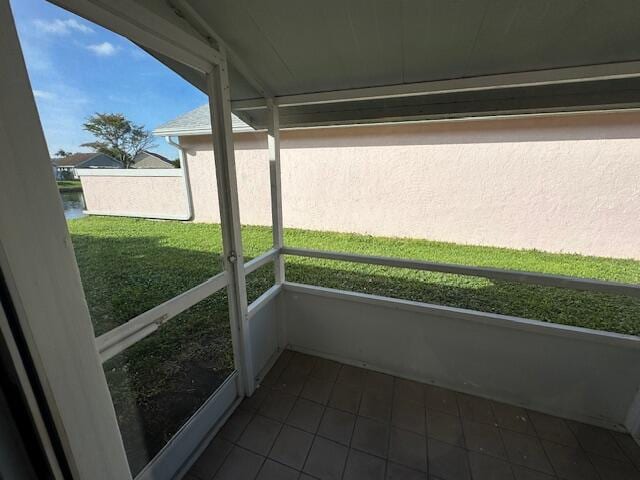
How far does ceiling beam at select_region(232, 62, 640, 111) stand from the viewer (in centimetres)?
136

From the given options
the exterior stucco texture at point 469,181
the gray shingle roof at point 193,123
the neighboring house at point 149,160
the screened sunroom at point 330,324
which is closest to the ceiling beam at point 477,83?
the screened sunroom at point 330,324

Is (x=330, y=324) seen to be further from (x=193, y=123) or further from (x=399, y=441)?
(x=193, y=123)

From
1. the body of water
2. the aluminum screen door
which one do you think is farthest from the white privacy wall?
the aluminum screen door

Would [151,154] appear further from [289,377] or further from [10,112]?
[289,377]

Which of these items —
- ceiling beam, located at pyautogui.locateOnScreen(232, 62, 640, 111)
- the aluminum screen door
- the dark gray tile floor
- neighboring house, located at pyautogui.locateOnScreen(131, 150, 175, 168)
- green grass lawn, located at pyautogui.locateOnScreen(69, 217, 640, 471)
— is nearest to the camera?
the aluminum screen door

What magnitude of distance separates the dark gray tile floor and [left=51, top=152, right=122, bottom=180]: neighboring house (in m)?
1.61

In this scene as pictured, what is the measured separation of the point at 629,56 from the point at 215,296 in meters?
2.50

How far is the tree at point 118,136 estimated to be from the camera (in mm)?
985

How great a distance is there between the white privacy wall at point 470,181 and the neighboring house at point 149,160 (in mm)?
1881

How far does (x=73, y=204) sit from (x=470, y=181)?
15.4ft

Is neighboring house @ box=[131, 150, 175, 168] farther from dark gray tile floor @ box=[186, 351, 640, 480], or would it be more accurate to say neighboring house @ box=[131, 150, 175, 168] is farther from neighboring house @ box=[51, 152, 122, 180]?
dark gray tile floor @ box=[186, 351, 640, 480]

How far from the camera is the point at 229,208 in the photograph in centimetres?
157

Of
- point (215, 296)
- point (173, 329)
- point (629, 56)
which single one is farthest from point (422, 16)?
point (173, 329)

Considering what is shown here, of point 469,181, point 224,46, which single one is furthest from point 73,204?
point 469,181
